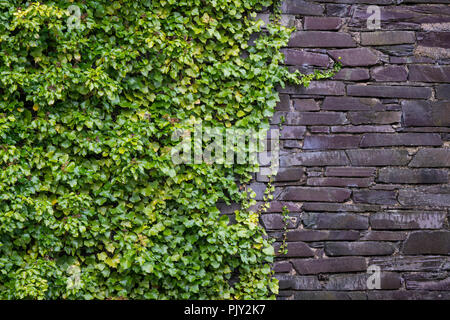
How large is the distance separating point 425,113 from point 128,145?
211 centimetres

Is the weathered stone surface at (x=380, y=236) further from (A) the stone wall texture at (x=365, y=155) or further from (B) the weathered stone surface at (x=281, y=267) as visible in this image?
(B) the weathered stone surface at (x=281, y=267)

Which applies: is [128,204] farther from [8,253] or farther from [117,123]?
[8,253]

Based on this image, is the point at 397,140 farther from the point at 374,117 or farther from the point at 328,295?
the point at 328,295

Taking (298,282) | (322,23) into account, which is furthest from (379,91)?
(298,282)

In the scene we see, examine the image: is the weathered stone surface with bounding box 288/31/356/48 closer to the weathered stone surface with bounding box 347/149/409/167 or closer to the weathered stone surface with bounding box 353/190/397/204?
the weathered stone surface with bounding box 347/149/409/167

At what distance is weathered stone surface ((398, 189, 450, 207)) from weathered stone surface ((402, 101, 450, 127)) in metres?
0.49

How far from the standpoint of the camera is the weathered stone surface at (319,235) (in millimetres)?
3096

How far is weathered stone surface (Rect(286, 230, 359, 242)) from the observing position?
310 centimetres

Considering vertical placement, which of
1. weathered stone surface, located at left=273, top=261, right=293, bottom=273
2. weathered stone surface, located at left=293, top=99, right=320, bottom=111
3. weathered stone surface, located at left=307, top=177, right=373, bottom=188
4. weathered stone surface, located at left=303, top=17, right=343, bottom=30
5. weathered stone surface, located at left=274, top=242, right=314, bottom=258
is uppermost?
weathered stone surface, located at left=303, top=17, right=343, bottom=30

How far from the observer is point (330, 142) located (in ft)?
10.2

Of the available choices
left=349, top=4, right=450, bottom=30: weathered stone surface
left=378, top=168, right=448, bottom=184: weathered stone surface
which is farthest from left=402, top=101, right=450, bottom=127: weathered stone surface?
left=349, top=4, right=450, bottom=30: weathered stone surface

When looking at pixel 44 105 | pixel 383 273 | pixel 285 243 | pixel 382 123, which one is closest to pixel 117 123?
pixel 44 105

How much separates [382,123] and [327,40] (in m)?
0.71

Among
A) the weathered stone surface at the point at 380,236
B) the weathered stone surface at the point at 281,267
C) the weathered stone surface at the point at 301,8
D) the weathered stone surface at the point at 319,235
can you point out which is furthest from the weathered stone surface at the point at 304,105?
the weathered stone surface at the point at 281,267
